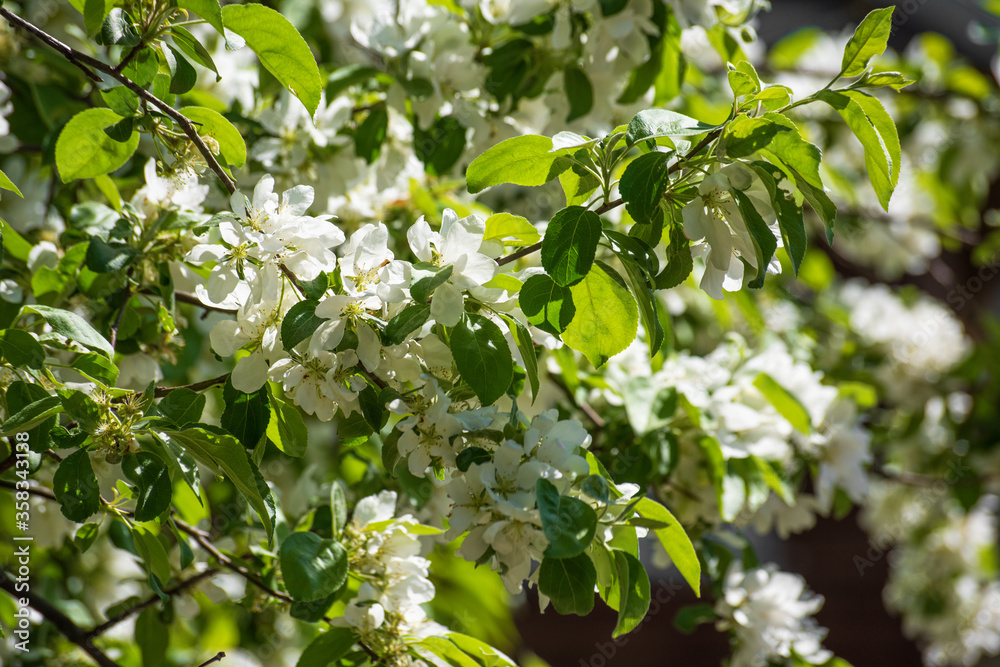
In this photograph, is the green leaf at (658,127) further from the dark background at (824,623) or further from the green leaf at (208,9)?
the dark background at (824,623)

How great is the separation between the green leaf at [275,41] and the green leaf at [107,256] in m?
0.30

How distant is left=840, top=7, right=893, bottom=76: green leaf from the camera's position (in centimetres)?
74

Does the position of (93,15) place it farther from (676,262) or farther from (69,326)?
(676,262)

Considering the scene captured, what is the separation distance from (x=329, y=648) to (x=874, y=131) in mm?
783

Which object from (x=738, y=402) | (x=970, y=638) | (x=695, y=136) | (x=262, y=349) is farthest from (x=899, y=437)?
(x=262, y=349)

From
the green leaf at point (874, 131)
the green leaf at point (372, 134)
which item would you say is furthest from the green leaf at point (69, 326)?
the green leaf at point (874, 131)

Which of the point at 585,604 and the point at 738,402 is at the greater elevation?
the point at 585,604

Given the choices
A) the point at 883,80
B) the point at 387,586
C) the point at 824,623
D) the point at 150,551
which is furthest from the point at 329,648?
the point at 824,623

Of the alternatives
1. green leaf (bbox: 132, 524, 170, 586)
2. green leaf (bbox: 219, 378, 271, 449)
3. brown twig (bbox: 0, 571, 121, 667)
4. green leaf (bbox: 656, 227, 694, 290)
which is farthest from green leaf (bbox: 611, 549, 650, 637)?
brown twig (bbox: 0, 571, 121, 667)

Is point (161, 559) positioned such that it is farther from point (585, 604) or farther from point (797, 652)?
point (797, 652)

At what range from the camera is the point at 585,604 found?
29.2 inches

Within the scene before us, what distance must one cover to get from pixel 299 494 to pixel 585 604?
A: 2.25 feet

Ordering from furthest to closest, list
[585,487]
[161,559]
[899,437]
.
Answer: [899,437], [161,559], [585,487]

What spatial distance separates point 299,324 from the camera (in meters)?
0.74
